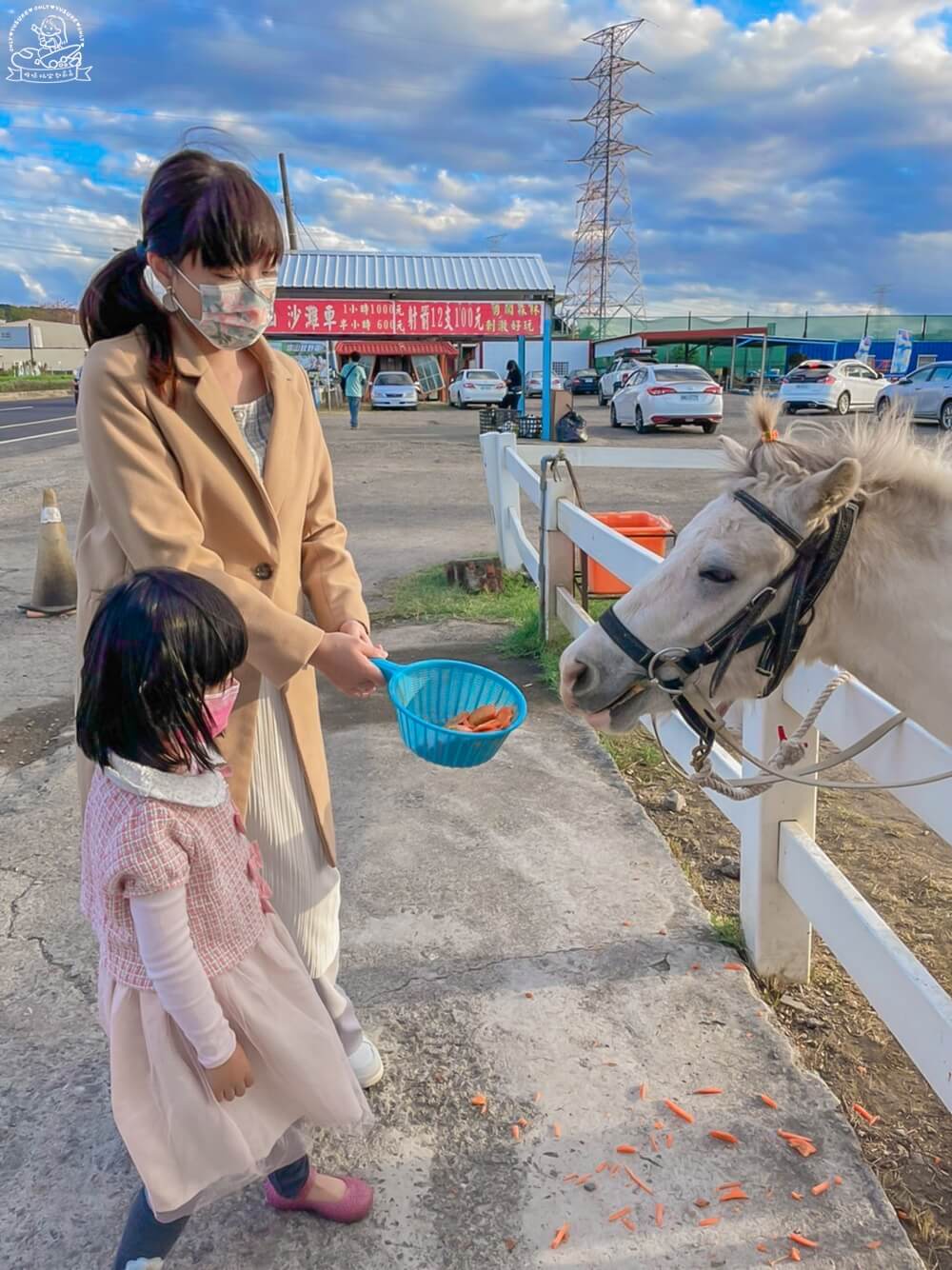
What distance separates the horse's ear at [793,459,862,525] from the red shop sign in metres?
34.8

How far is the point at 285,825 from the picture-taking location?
6.41ft

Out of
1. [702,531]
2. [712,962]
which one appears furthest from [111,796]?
[712,962]

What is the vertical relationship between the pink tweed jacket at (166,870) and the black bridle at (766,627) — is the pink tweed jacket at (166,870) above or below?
below

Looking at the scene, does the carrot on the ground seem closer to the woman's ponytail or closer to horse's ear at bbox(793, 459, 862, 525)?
horse's ear at bbox(793, 459, 862, 525)

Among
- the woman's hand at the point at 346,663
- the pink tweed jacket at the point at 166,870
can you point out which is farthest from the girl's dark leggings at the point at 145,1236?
the woman's hand at the point at 346,663

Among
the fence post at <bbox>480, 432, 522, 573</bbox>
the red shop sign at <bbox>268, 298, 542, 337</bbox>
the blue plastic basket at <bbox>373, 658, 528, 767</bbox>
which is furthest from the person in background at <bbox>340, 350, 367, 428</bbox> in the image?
the blue plastic basket at <bbox>373, 658, 528, 767</bbox>

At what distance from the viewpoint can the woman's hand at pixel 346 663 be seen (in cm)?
184

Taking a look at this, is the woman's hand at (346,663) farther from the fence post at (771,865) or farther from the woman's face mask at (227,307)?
the fence post at (771,865)

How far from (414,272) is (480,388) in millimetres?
8812

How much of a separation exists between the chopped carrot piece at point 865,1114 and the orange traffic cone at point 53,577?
20.3 feet

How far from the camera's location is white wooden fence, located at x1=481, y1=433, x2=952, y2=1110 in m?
1.97

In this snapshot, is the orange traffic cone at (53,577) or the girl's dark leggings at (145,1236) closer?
the girl's dark leggings at (145,1236)

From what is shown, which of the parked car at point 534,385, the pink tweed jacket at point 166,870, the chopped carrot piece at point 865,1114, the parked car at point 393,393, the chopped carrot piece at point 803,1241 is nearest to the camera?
the pink tweed jacket at point 166,870

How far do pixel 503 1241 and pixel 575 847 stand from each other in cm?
171
